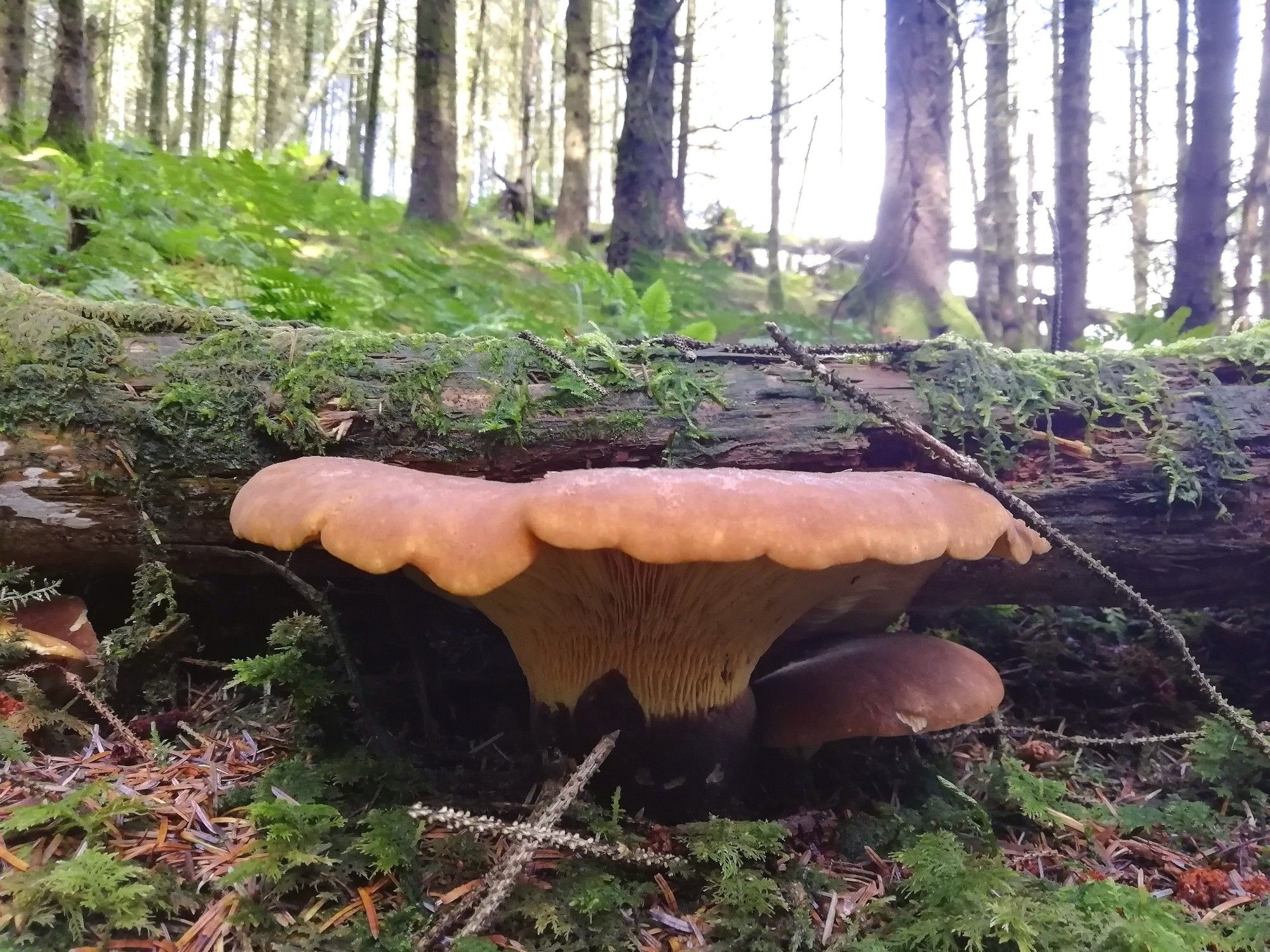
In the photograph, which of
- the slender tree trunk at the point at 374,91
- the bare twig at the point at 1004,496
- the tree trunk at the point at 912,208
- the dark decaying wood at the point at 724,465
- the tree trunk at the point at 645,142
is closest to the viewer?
the bare twig at the point at 1004,496

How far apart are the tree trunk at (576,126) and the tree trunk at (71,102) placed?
255 inches

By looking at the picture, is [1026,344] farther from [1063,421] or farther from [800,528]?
[800,528]

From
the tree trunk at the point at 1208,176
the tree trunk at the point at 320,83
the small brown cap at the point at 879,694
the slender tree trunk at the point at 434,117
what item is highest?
the tree trunk at the point at 320,83

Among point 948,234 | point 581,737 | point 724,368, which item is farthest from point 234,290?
point 948,234

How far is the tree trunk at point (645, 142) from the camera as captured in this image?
30.7ft

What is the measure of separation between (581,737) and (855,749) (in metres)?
1.03

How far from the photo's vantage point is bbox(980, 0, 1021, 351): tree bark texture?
12.3 m

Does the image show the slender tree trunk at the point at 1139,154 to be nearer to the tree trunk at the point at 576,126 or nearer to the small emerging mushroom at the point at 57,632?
the tree trunk at the point at 576,126

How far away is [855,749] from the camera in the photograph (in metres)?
2.80

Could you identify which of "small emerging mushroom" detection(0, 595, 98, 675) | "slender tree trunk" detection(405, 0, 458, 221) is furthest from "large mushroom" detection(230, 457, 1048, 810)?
"slender tree trunk" detection(405, 0, 458, 221)

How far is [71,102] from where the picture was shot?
A: 26.2ft

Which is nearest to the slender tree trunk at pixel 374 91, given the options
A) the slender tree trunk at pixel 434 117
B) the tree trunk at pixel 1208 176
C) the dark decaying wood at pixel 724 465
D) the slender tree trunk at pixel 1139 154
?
the slender tree trunk at pixel 434 117

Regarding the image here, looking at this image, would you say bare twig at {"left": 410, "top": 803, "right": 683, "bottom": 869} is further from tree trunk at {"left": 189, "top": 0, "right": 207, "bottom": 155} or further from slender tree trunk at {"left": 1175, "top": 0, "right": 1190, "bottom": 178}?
tree trunk at {"left": 189, "top": 0, "right": 207, "bottom": 155}

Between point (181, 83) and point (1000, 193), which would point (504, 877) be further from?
point (181, 83)
